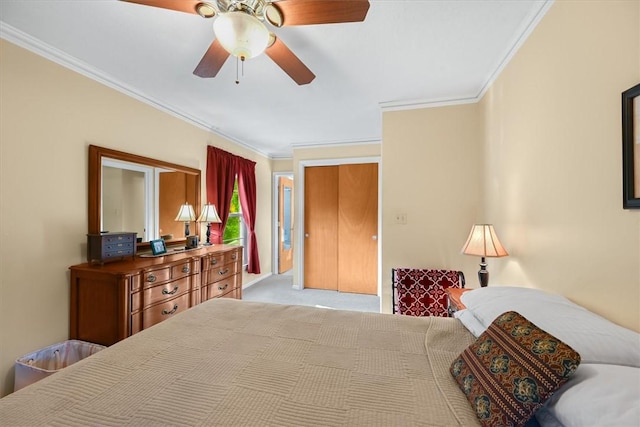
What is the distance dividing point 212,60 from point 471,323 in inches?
78.9

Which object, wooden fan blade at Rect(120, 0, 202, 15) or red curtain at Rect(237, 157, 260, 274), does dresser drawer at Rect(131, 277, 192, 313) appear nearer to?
wooden fan blade at Rect(120, 0, 202, 15)

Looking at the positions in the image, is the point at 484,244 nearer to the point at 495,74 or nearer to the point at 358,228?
the point at 495,74

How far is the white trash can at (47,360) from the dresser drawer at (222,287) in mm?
1003

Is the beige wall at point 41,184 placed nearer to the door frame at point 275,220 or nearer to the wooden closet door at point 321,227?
the wooden closet door at point 321,227

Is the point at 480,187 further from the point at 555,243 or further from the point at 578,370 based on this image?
the point at 578,370

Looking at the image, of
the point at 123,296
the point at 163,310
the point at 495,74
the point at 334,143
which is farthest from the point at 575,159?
the point at 334,143

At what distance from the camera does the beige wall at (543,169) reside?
1.03 m

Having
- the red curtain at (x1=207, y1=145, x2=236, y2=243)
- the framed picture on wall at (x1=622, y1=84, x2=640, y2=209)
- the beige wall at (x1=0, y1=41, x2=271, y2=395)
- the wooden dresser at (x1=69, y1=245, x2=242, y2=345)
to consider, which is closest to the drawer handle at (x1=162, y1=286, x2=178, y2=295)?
the wooden dresser at (x1=69, y1=245, x2=242, y2=345)

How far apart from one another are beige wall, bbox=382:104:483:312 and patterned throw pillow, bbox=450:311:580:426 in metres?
1.90

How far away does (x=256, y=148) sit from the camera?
4.77 meters

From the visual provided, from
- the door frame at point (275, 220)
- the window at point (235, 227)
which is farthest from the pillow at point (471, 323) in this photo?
the door frame at point (275, 220)

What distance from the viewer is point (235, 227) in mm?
4453

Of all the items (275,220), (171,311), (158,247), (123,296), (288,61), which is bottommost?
(171,311)

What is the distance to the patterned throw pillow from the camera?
70 centimetres
